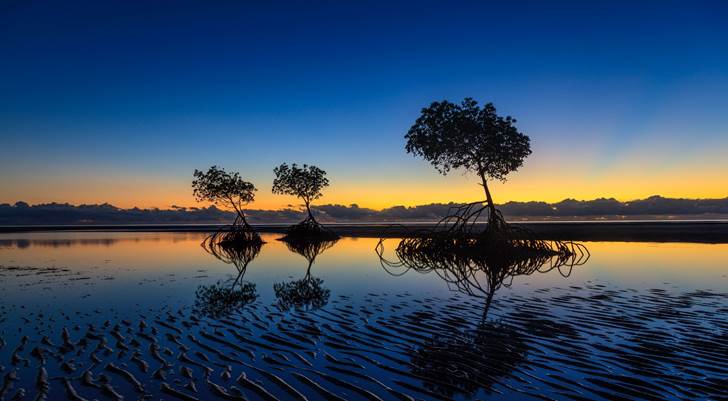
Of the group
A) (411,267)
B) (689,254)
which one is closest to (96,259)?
(411,267)

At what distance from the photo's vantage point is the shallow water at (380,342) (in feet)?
21.5

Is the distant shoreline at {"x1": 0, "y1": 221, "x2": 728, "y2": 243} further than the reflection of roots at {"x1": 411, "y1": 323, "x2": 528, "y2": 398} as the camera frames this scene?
Yes

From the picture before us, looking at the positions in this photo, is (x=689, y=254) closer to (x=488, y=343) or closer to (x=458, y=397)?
(x=488, y=343)

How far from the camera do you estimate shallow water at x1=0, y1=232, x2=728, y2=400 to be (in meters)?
6.55

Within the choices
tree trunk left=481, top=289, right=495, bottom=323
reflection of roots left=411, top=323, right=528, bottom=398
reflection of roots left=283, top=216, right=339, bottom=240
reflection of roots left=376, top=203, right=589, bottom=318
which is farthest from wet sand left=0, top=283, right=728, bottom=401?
reflection of roots left=283, top=216, right=339, bottom=240

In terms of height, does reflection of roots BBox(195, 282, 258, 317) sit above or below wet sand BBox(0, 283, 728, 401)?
below

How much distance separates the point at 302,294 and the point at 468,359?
892 cm

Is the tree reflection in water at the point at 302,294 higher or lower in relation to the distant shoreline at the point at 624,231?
lower

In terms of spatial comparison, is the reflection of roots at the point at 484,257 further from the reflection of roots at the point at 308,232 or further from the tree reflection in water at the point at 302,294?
the reflection of roots at the point at 308,232

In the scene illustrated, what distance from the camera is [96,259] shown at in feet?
98.1

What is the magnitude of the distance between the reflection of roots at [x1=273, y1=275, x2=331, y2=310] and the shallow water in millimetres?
323

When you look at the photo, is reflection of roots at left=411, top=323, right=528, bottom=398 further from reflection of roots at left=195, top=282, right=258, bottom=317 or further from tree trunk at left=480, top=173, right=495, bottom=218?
tree trunk at left=480, top=173, right=495, bottom=218

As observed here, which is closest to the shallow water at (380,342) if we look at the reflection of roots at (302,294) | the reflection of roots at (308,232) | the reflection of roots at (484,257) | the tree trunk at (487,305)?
the tree trunk at (487,305)

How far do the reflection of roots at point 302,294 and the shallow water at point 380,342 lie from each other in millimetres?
323
